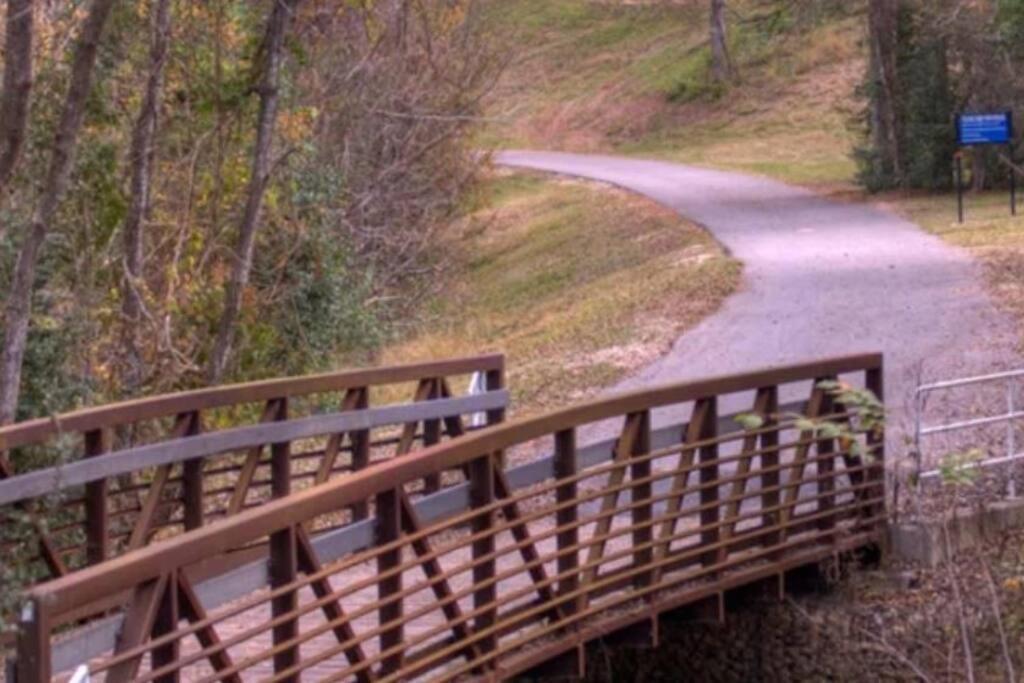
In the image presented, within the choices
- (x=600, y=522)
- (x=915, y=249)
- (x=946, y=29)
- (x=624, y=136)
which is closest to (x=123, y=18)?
(x=600, y=522)

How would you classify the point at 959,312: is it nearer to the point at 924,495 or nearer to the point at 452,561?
the point at 924,495

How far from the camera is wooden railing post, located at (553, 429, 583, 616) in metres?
10.2

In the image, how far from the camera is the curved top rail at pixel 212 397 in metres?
9.79

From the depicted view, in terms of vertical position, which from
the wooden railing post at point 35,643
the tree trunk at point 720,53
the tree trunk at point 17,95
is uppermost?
the tree trunk at point 720,53

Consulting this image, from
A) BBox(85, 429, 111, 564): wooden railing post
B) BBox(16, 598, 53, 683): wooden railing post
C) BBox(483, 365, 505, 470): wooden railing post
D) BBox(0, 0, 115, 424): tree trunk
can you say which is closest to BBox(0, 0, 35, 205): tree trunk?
BBox(0, 0, 115, 424): tree trunk

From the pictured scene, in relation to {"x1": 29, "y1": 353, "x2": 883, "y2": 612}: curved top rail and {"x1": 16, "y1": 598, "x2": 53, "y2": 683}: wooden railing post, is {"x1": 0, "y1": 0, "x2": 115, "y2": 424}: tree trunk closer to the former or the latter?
{"x1": 29, "y1": 353, "x2": 883, "y2": 612}: curved top rail

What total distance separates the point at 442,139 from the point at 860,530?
18.9 metres

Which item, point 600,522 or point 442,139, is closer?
point 600,522

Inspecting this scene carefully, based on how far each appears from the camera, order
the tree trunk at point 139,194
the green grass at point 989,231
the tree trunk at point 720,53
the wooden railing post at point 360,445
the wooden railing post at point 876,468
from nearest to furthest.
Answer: the wooden railing post at point 360,445, the wooden railing post at point 876,468, the tree trunk at point 139,194, the green grass at point 989,231, the tree trunk at point 720,53

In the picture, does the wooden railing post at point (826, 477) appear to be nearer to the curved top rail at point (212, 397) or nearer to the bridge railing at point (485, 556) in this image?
the bridge railing at point (485, 556)

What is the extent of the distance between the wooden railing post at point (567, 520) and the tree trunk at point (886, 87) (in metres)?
32.6

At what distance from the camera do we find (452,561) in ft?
40.1

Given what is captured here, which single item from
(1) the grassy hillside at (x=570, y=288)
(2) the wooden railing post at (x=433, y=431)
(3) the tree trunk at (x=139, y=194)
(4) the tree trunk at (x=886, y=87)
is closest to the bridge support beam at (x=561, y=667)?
(2) the wooden railing post at (x=433, y=431)

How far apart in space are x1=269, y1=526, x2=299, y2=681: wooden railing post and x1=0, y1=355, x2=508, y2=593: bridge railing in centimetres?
92
